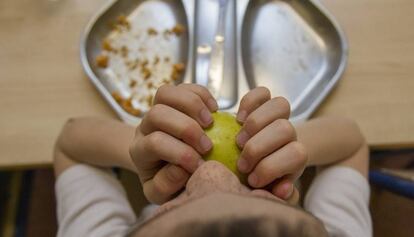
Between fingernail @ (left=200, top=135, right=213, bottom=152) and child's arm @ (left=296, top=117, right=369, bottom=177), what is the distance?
0.99ft

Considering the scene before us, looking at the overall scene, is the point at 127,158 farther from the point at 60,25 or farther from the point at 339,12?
the point at 339,12

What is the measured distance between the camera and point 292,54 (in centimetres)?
76

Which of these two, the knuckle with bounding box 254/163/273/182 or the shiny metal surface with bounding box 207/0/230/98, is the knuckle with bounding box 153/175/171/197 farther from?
the shiny metal surface with bounding box 207/0/230/98

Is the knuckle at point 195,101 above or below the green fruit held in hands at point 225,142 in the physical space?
above

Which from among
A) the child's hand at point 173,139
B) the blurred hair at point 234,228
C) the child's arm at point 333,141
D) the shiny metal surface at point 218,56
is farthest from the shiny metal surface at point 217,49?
the blurred hair at point 234,228

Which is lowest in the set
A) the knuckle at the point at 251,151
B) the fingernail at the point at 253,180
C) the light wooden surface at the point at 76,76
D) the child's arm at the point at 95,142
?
the child's arm at the point at 95,142

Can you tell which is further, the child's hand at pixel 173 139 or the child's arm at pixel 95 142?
the child's arm at pixel 95 142

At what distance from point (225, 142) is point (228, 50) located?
0.33 metres

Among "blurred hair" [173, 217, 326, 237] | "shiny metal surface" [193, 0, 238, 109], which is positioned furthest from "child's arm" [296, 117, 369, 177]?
"blurred hair" [173, 217, 326, 237]

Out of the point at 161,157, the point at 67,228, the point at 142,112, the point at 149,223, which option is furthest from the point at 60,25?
the point at 149,223

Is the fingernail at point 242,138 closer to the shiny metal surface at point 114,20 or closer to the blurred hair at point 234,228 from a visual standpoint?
the blurred hair at point 234,228

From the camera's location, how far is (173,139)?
1.43ft

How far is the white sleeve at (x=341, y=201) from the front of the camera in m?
0.68

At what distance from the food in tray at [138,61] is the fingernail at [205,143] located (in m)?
0.29
